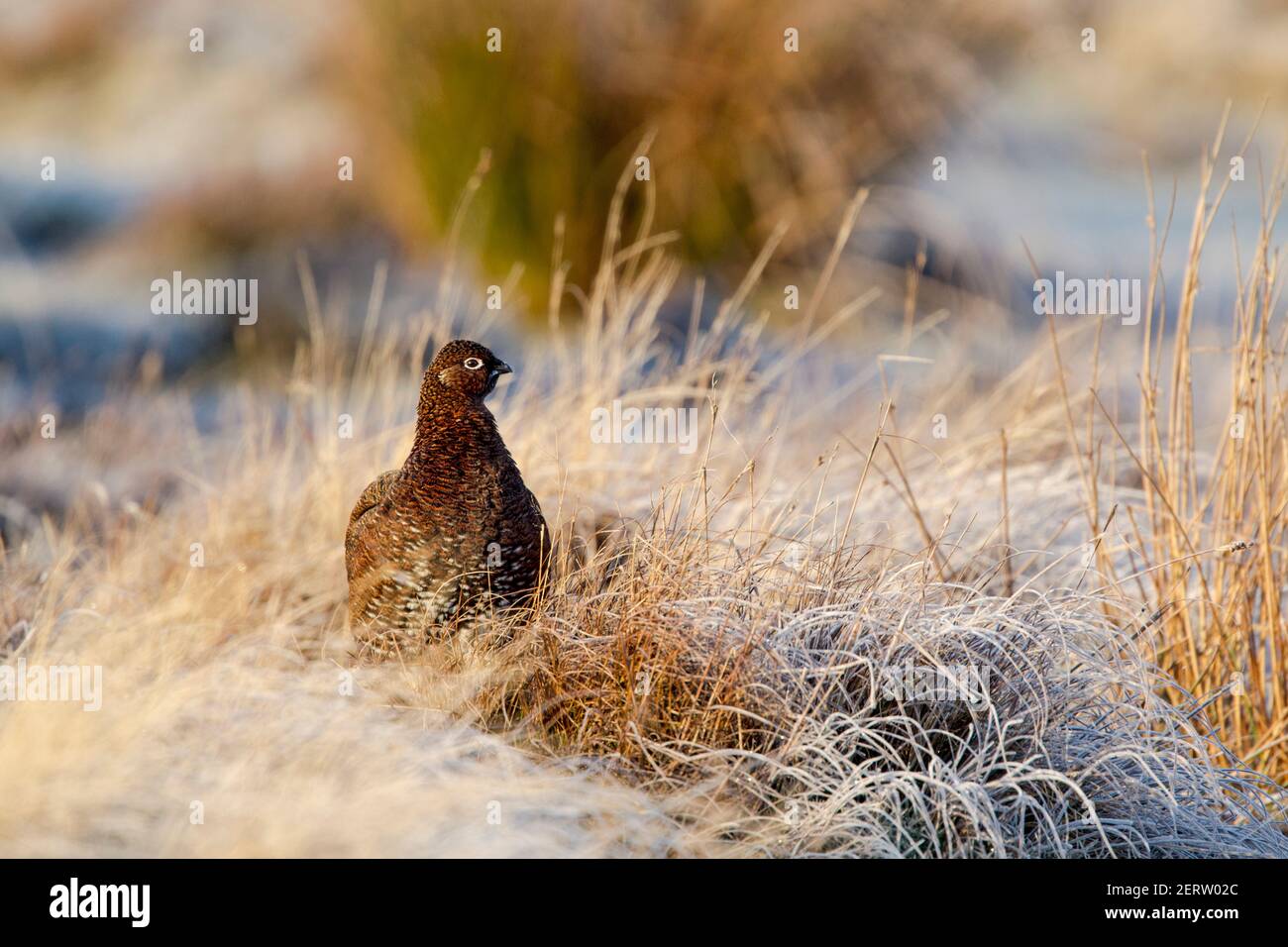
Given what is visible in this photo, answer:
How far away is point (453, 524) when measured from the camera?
2.64 meters

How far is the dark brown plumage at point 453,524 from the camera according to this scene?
2.65 metres

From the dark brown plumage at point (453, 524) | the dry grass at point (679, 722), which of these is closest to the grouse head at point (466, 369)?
the dark brown plumage at point (453, 524)

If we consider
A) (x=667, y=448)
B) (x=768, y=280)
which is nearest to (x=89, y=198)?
(x=768, y=280)

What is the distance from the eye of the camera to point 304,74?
1037cm

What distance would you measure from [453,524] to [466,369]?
1.08 ft

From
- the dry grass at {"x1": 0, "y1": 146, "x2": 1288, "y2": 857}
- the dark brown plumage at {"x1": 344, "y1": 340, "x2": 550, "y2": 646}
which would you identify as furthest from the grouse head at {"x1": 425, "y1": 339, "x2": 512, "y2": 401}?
the dry grass at {"x1": 0, "y1": 146, "x2": 1288, "y2": 857}

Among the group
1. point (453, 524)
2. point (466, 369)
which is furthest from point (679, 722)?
point (466, 369)

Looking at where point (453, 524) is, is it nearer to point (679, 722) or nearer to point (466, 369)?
point (466, 369)

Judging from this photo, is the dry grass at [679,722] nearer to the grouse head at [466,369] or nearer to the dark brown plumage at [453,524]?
the dark brown plumage at [453,524]

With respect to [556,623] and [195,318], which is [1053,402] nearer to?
[556,623]

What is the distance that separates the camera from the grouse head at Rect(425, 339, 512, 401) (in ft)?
8.83

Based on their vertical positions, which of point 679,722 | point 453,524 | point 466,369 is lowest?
point 679,722

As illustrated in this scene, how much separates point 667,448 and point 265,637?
1492 millimetres

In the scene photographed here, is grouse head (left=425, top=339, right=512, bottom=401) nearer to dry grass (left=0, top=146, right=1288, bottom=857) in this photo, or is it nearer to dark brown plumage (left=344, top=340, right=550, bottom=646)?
dark brown plumage (left=344, top=340, right=550, bottom=646)
